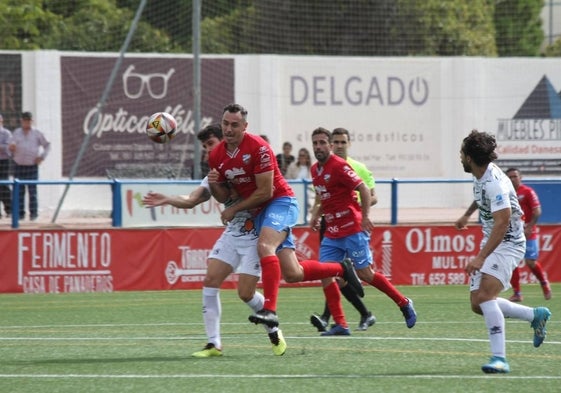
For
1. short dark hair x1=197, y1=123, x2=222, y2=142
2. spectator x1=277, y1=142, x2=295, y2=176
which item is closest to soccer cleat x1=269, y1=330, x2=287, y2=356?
short dark hair x1=197, y1=123, x2=222, y2=142

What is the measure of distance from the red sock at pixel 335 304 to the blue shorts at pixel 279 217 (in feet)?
5.94

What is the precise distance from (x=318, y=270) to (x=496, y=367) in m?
2.36

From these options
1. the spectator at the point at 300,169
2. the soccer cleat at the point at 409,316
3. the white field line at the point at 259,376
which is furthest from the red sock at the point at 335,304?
the spectator at the point at 300,169

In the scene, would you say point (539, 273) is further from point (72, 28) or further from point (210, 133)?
point (72, 28)

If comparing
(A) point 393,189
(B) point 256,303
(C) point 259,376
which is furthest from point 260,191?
(A) point 393,189

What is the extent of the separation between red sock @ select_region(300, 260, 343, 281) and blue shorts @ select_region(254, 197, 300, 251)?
251 millimetres

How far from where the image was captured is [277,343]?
10.2 meters

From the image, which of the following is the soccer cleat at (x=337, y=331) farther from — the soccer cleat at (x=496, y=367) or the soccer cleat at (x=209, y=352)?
the soccer cleat at (x=496, y=367)

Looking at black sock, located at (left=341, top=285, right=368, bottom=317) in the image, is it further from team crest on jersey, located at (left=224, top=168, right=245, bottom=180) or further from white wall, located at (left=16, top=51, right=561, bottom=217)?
white wall, located at (left=16, top=51, right=561, bottom=217)

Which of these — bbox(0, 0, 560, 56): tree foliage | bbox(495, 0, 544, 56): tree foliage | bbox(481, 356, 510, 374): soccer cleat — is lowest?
bbox(481, 356, 510, 374): soccer cleat

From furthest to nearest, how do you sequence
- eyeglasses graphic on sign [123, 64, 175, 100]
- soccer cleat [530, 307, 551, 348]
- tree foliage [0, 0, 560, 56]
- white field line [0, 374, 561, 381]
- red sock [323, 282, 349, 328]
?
tree foliage [0, 0, 560, 56], eyeglasses graphic on sign [123, 64, 175, 100], red sock [323, 282, 349, 328], soccer cleat [530, 307, 551, 348], white field line [0, 374, 561, 381]

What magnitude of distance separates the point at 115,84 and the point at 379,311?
16859 millimetres

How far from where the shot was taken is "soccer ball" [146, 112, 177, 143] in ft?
37.6

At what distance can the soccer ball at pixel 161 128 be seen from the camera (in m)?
11.5
